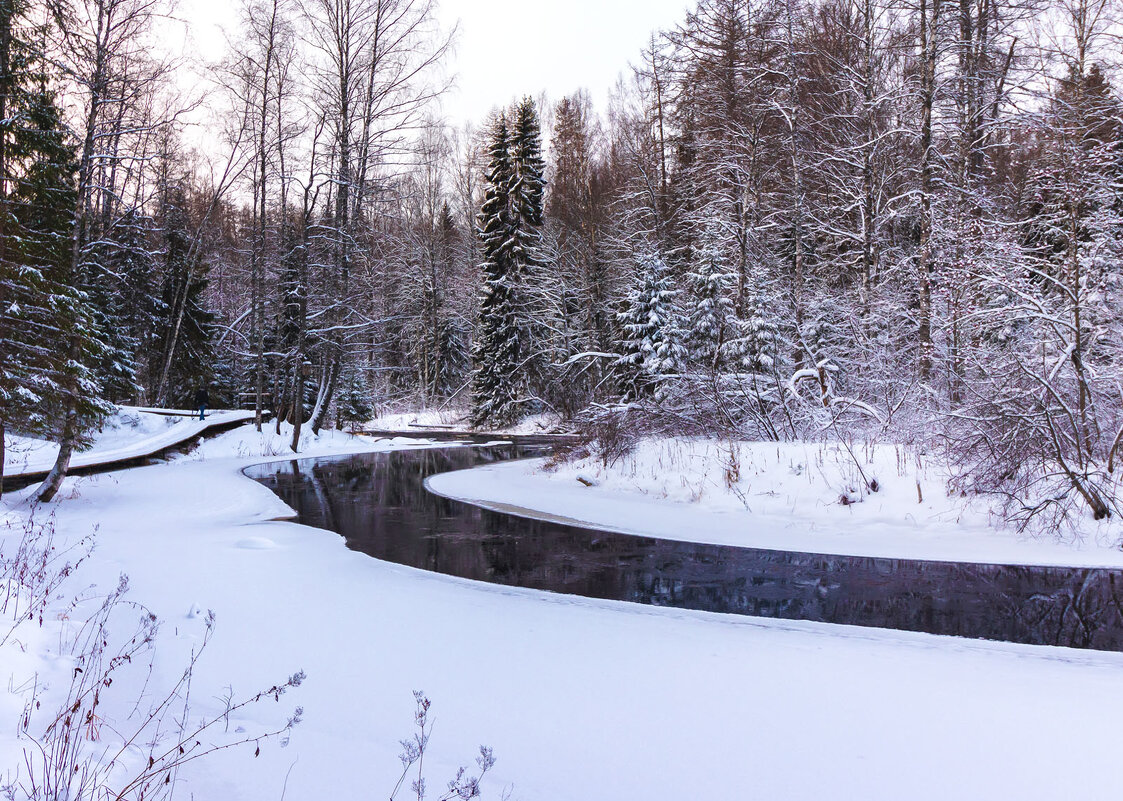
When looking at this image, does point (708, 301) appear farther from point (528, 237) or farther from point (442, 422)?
point (442, 422)

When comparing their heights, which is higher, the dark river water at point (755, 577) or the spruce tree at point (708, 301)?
the spruce tree at point (708, 301)

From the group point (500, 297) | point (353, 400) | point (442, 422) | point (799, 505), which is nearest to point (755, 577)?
point (799, 505)

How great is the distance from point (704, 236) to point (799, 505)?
1423 centimetres

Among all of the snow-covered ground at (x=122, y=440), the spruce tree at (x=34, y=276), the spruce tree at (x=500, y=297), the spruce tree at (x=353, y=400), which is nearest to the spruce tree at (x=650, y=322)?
the spruce tree at (x=500, y=297)

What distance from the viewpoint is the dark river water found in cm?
589

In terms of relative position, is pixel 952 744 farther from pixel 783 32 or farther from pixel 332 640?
pixel 783 32

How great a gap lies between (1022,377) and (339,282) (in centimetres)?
1870

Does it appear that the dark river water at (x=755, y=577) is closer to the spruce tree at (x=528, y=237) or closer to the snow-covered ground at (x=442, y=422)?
the spruce tree at (x=528, y=237)

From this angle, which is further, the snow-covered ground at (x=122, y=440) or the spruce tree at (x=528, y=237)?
the spruce tree at (x=528, y=237)

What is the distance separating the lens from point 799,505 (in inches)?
420

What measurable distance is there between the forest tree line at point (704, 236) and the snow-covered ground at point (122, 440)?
120cm

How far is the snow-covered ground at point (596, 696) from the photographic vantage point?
3.04 metres

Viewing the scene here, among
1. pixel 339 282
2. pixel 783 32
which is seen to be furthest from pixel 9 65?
pixel 783 32

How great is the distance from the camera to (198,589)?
6172mm
